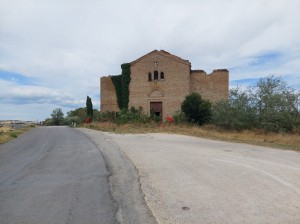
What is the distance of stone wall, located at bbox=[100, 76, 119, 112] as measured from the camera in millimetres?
56987

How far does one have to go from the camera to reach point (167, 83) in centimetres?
5281

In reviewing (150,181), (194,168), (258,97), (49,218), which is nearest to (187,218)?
(49,218)

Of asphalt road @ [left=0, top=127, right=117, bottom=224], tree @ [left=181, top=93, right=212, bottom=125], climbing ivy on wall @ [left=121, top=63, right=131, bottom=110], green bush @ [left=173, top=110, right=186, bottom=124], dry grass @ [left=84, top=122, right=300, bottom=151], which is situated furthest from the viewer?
climbing ivy on wall @ [left=121, top=63, right=131, bottom=110]

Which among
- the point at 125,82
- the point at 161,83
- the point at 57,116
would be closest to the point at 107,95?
the point at 125,82

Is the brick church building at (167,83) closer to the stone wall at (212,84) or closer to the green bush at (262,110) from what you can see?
the stone wall at (212,84)

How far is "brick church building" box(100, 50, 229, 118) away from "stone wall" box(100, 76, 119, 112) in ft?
12.5

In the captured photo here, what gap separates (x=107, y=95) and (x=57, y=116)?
4860 cm

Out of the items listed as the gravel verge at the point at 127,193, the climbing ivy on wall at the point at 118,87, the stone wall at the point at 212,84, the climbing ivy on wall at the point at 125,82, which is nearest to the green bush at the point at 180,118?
the stone wall at the point at 212,84

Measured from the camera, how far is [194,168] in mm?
11625

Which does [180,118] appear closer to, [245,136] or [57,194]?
[245,136]

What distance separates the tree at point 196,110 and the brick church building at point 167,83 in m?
7.31

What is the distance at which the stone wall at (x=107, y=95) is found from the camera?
56987 millimetres

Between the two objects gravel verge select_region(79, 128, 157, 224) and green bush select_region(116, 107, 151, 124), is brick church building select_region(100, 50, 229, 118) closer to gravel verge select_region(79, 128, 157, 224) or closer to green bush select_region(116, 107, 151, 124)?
green bush select_region(116, 107, 151, 124)

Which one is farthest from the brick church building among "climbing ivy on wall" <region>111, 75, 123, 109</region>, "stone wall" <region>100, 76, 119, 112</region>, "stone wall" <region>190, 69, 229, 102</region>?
Answer: "stone wall" <region>100, 76, 119, 112</region>
